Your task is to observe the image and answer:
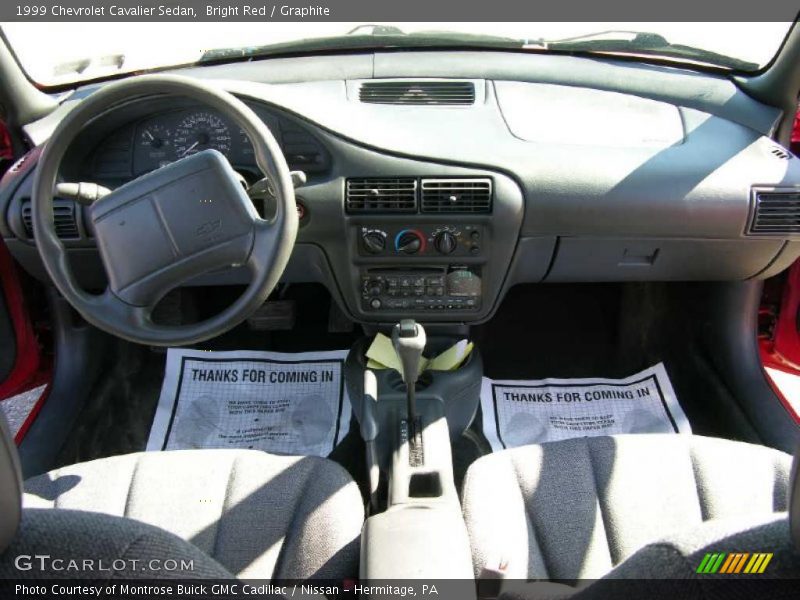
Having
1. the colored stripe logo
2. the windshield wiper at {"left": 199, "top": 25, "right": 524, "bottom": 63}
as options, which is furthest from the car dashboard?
the colored stripe logo

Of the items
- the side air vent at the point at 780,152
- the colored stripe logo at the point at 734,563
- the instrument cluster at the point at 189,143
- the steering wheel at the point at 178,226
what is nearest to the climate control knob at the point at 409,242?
the instrument cluster at the point at 189,143

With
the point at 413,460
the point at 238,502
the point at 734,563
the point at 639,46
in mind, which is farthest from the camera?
the point at 639,46

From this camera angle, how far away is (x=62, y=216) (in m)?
1.50

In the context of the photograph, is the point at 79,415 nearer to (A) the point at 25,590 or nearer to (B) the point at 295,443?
(B) the point at 295,443

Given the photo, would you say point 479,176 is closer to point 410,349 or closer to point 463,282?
point 463,282

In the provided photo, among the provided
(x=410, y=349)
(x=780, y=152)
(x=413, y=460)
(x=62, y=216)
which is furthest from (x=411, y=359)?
(x=780, y=152)

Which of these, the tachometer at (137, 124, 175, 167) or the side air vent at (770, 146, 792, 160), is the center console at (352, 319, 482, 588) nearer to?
the tachometer at (137, 124, 175, 167)

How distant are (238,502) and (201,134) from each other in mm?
745

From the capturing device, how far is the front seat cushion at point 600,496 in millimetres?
1206

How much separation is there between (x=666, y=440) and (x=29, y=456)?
150 cm

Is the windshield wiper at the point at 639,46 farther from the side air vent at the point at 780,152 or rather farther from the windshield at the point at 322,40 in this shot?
the side air vent at the point at 780,152

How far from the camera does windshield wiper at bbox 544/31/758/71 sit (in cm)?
171

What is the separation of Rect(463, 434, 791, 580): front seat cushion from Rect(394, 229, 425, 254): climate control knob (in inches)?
18.5

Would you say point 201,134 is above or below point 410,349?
above
